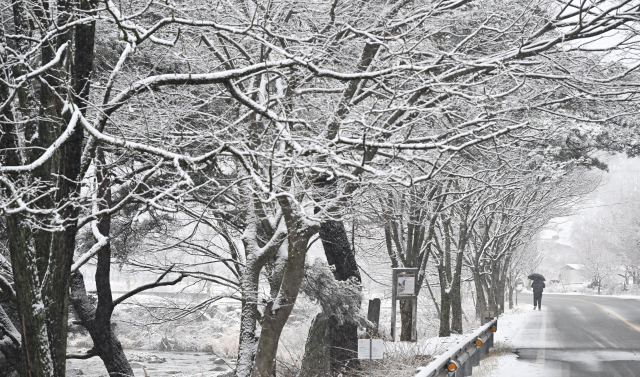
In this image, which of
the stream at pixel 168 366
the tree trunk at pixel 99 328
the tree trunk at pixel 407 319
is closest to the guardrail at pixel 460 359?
the tree trunk at pixel 407 319

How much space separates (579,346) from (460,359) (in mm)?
7969

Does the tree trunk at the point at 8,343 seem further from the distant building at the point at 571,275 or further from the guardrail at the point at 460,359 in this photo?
the distant building at the point at 571,275

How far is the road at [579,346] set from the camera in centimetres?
1120

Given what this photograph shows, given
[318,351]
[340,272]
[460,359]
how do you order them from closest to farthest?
1. [460,359]
2. [318,351]
3. [340,272]

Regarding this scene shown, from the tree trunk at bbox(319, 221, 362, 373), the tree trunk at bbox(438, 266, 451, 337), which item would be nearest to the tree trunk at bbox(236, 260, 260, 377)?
the tree trunk at bbox(319, 221, 362, 373)

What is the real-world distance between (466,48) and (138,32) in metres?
4.99

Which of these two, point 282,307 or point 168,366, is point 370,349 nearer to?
point 282,307

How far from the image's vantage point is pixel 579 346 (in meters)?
15.3

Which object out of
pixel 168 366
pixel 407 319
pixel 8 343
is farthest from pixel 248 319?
pixel 168 366

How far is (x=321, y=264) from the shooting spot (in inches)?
456

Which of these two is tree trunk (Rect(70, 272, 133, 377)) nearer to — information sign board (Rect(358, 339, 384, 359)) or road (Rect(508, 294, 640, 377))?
information sign board (Rect(358, 339, 384, 359))

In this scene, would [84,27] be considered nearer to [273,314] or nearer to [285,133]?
[285,133]

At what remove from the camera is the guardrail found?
714 cm

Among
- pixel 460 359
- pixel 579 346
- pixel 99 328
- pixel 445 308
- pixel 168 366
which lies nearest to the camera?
pixel 460 359
